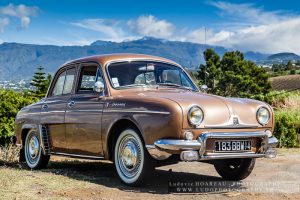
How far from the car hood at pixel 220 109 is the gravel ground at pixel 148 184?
0.83m

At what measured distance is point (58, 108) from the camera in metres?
7.80

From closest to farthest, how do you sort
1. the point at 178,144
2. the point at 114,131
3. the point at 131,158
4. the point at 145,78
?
the point at 178,144, the point at 131,158, the point at 114,131, the point at 145,78

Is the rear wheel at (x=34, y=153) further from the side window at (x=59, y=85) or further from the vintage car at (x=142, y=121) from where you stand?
the side window at (x=59, y=85)

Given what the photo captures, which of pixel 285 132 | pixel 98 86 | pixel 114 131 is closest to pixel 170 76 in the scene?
pixel 98 86

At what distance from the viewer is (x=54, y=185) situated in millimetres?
6285

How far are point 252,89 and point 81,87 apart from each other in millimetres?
78606

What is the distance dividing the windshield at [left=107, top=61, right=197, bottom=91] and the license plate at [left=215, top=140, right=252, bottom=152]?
1625 mm

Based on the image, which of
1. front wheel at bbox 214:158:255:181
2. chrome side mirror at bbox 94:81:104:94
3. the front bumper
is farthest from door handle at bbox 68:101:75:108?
front wheel at bbox 214:158:255:181

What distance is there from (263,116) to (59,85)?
11.7 feet

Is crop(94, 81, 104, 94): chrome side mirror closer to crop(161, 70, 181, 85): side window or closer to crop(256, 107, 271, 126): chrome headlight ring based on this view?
crop(161, 70, 181, 85): side window

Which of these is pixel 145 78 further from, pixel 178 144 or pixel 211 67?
pixel 211 67

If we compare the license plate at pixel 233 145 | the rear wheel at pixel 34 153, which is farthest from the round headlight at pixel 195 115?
the rear wheel at pixel 34 153

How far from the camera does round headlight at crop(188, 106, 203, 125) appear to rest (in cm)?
572

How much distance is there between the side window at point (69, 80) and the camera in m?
7.87
